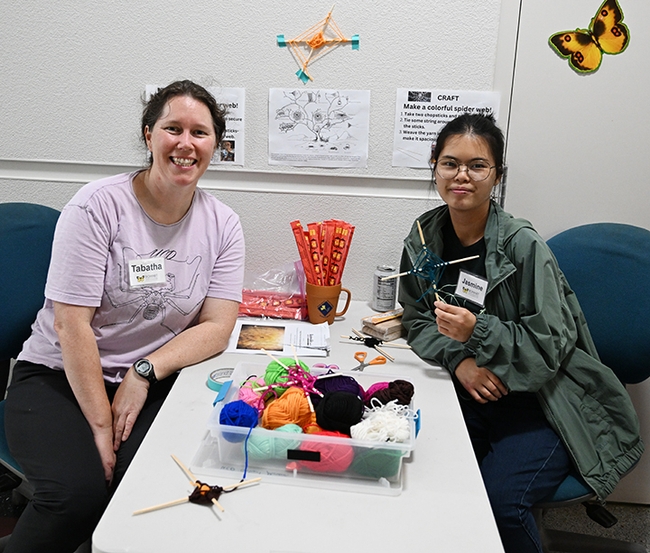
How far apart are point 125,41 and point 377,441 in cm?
163

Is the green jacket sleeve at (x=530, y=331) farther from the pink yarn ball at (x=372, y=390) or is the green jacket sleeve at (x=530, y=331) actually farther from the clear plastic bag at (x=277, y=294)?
the clear plastic bag at (x=277, y=294)

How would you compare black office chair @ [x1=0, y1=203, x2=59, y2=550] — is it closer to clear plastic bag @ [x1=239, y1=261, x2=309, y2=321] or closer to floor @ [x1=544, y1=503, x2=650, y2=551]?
clear plastic bag @ [x1=239, y1=261, x2=309, y2=321]

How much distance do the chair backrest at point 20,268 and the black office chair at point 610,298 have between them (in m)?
1.64

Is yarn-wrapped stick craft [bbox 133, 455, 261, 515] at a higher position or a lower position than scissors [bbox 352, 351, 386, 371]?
lower

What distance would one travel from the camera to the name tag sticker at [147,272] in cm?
156

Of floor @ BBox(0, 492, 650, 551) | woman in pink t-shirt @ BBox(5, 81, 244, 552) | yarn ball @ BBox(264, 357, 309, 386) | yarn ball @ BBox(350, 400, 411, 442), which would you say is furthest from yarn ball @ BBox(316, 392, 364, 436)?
floor @ BBox(0, 492, 650, 551)

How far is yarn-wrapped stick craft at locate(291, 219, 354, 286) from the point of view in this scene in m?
1.88

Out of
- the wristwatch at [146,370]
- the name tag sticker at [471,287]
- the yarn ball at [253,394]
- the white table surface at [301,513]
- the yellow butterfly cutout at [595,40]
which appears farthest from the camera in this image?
the yellow butterfly cutout at [595,40]

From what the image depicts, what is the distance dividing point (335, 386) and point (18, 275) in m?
1.13

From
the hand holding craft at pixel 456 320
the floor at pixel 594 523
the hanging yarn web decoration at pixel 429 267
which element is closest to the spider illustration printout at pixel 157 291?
→ the hanging yarn web decoration at pixel 429 267

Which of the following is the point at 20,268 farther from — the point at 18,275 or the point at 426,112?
the point at 426,112

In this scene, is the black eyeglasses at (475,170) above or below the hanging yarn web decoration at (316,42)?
below

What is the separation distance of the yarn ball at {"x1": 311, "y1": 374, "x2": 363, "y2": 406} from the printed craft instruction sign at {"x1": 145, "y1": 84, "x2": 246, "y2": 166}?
107 cm

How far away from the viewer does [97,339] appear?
62.2 inches
